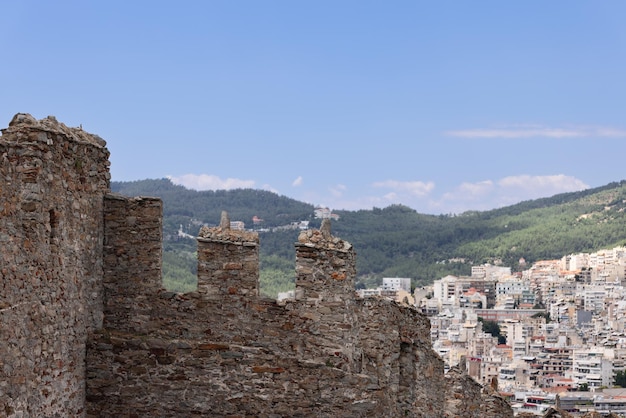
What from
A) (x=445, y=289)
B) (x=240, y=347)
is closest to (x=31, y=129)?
(x=240, y=347)

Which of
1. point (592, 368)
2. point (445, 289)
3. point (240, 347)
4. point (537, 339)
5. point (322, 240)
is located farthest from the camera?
point (445, 289)

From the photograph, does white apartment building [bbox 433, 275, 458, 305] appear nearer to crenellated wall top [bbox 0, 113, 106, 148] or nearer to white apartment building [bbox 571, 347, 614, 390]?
white apartment building [bbox 571, 347, 614, 390]

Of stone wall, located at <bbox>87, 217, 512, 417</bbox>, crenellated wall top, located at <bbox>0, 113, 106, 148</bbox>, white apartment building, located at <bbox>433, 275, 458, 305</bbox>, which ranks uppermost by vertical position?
crenellated wall top, located at <bbox>0, 113, 106, 148</bbox>

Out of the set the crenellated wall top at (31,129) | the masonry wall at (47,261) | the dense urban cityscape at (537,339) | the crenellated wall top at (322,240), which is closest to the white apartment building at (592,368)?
the dense urban cityscape at (537,339)

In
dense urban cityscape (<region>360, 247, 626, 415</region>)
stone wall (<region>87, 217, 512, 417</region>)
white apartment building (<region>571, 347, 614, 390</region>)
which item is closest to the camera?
stone wall (<region>87, 217, 512, 417</region>)

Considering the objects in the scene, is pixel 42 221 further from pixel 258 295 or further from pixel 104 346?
pixel 258 295

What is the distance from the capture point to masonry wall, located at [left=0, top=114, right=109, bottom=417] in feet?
27.7

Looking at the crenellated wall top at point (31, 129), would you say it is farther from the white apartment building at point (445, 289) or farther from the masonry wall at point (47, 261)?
the white apartment building at point (445, 289)

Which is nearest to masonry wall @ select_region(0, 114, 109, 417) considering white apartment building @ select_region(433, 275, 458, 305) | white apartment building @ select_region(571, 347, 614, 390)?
white apartment building @ select_region(571, 347, 614, 390)

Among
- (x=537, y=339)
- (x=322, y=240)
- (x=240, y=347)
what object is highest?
(x=322, y=240)

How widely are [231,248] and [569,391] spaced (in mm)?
112284

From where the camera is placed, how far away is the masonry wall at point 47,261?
332 inches

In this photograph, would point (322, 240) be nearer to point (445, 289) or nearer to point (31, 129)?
point (31, 129)

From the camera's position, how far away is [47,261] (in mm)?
9047
